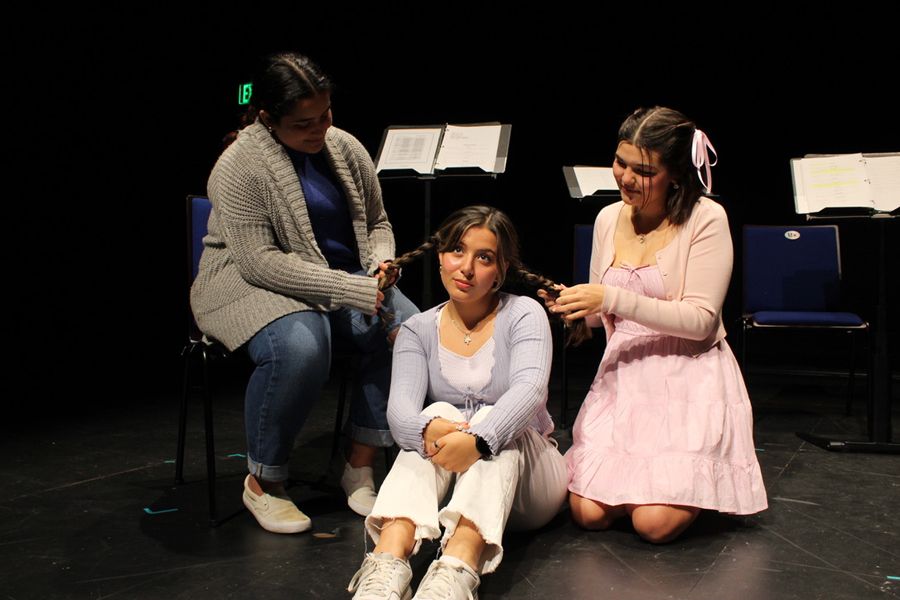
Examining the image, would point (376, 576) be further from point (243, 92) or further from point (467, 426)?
point (243, 92)

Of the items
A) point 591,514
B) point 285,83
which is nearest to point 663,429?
point 591,514

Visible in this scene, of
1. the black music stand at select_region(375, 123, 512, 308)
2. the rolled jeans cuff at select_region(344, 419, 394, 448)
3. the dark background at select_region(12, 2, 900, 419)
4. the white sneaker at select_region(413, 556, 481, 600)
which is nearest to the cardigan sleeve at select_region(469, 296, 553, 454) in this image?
the white sneaker at select_region(413, 556, 481, 600)

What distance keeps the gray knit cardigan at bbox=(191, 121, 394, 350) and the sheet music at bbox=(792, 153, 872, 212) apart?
1.75 metres

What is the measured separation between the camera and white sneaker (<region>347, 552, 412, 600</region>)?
171 centimetres

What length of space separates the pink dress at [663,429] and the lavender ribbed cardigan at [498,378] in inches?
7.6

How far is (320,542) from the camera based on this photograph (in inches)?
86.4

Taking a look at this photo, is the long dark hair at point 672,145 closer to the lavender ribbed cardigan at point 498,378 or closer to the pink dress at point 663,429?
the pink dress at point 663,429

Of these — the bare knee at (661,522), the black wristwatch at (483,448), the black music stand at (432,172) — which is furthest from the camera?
the black music stand at (432,172)

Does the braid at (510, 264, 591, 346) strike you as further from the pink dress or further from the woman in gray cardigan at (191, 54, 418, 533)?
the woman in gray cardigan at (191, 54, 418, 533)

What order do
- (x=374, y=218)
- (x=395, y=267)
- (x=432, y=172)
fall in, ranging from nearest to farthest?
(x=395, y=267) < (x=374, y=218) < (x=432, y=172)

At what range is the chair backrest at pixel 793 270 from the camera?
408 centimetres

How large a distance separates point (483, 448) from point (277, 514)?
681 millimetres

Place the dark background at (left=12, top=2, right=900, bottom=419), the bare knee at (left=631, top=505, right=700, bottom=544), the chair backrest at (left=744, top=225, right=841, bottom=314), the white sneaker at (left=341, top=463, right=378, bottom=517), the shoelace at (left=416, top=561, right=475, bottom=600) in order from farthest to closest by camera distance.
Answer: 1. the dark background at (left=12, top=2, right=900, bottom=419)
2. the chair backrest at (left=744, top=225, right=841, bottom=314)
3. the white sneaker at (left=341, top=463, right=378, bottom=517)
4. the bare knee at (left=631, top=505, right=700, bottom=544)
5. the shoelace at (left=416, top=561, right=475, bottom=600)

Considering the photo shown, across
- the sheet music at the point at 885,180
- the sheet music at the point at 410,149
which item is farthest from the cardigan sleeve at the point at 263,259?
the sheet music at the point at 885,180
